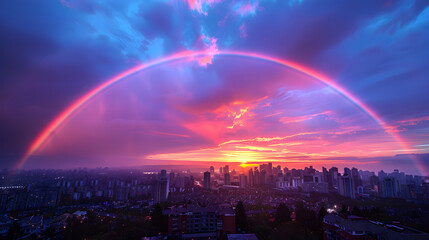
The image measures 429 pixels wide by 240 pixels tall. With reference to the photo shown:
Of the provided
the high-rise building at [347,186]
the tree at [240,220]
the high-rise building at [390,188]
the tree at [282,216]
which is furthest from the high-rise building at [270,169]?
the tree at [240,220]

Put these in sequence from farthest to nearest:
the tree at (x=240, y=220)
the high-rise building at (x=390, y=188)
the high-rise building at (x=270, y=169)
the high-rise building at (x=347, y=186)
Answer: the high-rise building at (x=270, y=169) → the high-rise building at (x=390, y=188) → the high-rise building at (x=347, y=186) → the tree at (x=240, y=220)

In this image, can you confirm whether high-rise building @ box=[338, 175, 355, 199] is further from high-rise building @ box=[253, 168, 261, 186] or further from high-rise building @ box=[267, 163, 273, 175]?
high-rise building @ box=[267, 163, 273, 175]

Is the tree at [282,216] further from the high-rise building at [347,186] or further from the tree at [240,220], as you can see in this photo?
the high-rise building at [347,186]

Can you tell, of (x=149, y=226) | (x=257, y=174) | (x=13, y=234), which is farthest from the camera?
(x=257, y=174)

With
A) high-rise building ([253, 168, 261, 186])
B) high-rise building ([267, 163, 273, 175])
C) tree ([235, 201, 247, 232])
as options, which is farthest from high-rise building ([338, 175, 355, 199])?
high-rise building ([267, 163, 273, 175])

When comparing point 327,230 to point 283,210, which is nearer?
point 327,230

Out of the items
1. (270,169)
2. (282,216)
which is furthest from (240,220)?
(270,169)

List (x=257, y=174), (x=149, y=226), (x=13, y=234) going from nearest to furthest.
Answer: (x=149, y=226) → (x=13, y=234) → (x=257, y=174)

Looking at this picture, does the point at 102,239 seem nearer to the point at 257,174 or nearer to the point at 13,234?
the point at 13,234

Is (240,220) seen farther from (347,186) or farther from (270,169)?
(270,169)

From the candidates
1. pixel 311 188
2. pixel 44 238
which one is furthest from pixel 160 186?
pixel 311 188

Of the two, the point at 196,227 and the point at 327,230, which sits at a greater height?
the point at 327,230
